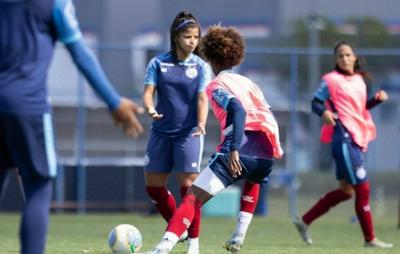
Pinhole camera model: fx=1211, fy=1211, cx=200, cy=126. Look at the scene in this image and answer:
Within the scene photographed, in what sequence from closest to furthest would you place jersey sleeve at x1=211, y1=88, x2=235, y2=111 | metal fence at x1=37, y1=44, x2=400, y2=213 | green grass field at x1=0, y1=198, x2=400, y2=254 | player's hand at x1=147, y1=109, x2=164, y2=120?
jersey sleeve at x1=211, y1=88, x2=235, y2=111 < player's hand at x1=147, y1=109, x2=164, y2=120 < green grass field at x1=0, y1=198, x2=400, y2=254 < metal fence at x1=37, y1=44, x2=400, y2=213

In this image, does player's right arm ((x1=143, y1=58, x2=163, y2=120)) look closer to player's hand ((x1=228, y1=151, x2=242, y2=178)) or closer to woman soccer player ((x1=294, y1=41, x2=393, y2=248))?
player's hand ((x1=228, y1=151, x2=242, y2=178))

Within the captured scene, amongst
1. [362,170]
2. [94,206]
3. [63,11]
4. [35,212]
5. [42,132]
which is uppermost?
[63,11]

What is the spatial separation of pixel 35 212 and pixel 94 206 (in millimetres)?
12633

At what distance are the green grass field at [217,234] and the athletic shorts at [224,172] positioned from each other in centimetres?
128

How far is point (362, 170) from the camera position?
35.9ft

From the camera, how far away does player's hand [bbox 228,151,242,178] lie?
8016 millimetres

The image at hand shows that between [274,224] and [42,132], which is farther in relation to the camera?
[274,224]

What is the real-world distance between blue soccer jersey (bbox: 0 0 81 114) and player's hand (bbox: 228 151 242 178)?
2.31m

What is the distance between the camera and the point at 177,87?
31.9ft

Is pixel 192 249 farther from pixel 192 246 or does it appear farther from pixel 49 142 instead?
pixel 49 142

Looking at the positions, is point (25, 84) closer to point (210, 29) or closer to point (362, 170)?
point (210, 29)

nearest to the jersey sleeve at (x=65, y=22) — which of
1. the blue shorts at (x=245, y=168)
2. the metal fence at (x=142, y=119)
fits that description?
the blue shorts at (x=245, y=168)

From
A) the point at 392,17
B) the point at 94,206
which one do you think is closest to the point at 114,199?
the point at 94,206

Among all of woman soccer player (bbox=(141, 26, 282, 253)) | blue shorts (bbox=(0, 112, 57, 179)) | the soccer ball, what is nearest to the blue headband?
woman soccer player (bbox=(141, 26, 282, 253))
